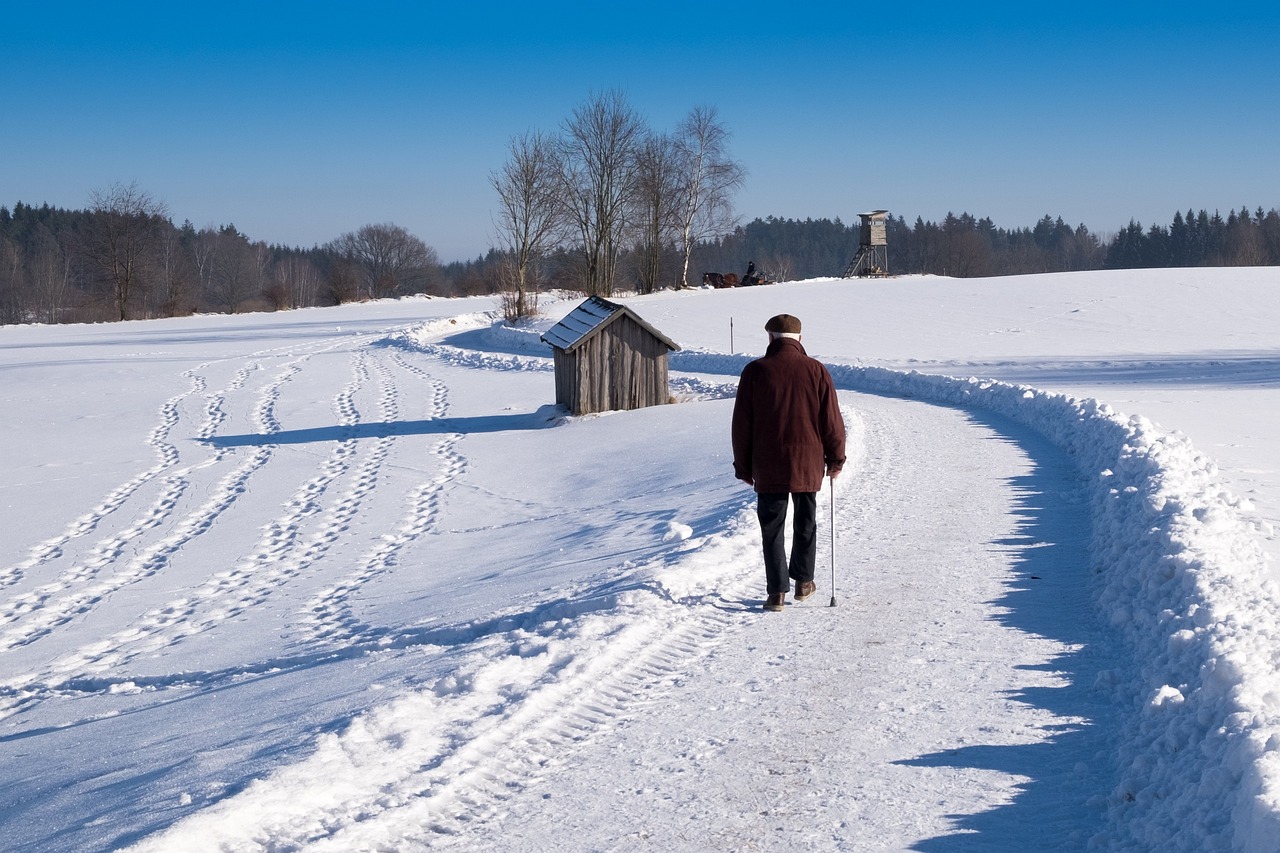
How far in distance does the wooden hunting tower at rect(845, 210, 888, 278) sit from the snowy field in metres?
47.4

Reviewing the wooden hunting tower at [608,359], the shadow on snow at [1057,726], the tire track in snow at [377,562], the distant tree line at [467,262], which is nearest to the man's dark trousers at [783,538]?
the shadow on snow at [1057,726]

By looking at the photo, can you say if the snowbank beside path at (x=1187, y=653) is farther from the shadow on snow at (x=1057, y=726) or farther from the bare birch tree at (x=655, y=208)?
the bare birch tree at (x=655, y=208)

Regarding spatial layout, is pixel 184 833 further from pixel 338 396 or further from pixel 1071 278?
pixel 1071 278

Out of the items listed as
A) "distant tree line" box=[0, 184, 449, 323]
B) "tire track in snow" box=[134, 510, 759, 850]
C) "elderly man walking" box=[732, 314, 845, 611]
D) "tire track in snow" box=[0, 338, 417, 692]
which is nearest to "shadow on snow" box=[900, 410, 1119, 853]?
"elderly man walking" box=[732, 314, 845, 611]

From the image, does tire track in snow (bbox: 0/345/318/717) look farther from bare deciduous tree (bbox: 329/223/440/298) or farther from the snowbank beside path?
bare deciduous tree (bbox: 329/223/440/298)

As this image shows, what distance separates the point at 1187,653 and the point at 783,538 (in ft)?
7.99

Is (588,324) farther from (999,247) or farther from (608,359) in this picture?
(999,247)

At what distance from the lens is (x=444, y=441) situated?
61.6 ft

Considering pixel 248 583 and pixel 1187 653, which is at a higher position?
pixel 1187 653

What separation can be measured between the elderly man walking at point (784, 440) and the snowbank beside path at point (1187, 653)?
1.86 m

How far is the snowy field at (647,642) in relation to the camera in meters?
4.23

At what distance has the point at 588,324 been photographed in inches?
783

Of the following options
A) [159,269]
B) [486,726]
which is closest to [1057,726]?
[486,726]

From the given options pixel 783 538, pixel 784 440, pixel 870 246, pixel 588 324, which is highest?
pixel 870 246
